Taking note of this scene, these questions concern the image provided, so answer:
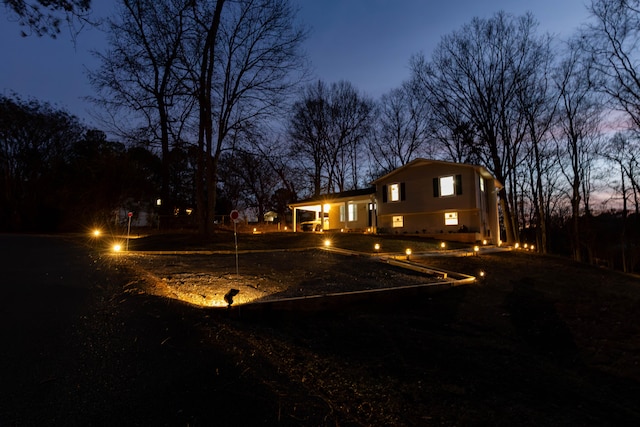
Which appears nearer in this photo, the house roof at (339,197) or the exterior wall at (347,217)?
the house roof at (339,197)

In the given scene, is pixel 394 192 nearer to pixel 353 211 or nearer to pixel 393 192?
pixel 393 192

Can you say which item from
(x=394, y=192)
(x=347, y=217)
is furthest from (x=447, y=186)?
(x=347, y=217)

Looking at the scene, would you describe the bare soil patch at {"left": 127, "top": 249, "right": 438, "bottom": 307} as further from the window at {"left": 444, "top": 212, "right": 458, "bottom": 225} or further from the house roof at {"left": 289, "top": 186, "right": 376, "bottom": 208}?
the house roof at {"left": 289, "top": 186, "right": 376, "bottom": 208}

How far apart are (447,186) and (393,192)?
414cm

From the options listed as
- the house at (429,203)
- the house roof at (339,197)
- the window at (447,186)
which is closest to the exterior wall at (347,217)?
the house at (429,203)


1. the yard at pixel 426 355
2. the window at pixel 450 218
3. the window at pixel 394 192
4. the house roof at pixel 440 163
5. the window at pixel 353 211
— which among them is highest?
the house roof at pixel 440 163

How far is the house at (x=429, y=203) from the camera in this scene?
916 inches

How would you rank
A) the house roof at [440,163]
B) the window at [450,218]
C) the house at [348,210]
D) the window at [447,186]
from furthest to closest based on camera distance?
the house at [348,210] < the window at [450,218] < the window at [447,186] < the house roof at [440,163]

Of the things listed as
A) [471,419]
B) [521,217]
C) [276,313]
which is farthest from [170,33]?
[521,217]

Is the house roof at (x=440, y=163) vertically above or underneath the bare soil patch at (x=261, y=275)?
above

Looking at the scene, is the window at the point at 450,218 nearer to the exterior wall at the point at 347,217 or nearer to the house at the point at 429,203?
the house at the point at 429,203

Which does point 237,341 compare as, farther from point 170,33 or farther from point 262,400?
point 170,33

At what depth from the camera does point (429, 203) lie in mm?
24641

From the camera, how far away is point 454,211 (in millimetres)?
23703
